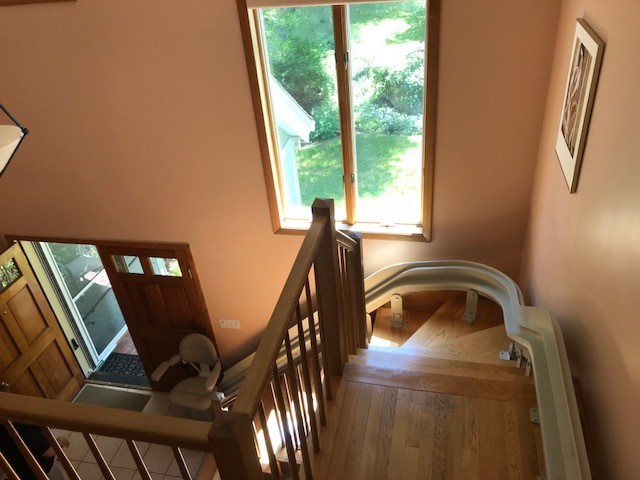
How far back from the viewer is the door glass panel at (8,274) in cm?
471

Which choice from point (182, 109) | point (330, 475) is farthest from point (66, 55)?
point (330, 475)

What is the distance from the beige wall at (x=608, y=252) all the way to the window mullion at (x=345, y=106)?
1295 mm

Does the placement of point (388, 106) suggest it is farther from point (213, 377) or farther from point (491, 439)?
point (213, 377)

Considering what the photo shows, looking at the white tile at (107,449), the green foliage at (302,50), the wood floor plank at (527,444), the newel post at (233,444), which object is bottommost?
the white tile at (107,449)

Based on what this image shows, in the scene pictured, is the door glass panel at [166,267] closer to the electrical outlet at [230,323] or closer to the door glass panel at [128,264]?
the door glass panel at [128,264]

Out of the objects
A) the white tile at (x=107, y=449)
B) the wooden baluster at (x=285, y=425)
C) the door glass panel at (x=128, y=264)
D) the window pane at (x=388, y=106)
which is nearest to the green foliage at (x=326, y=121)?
the window pane at (x=388, y=106)

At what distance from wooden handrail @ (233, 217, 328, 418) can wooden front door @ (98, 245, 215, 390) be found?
2802 mm

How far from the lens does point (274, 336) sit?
54.5 inches

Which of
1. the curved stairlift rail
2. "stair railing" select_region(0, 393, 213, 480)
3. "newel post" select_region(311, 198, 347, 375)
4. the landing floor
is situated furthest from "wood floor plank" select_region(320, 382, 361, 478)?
"stair railing" select_region(0, 393, 213, 480)

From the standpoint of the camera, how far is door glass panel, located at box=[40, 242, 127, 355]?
5.90 metres

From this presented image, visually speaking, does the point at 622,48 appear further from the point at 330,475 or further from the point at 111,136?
the point at 111,136

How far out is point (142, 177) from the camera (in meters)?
4.02

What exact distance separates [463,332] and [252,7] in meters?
2.56

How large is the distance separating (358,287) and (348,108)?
53.2 inches
